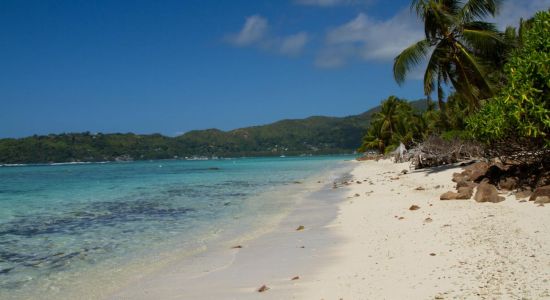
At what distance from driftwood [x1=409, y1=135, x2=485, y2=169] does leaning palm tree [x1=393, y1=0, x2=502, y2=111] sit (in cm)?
461

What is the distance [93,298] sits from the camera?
19.6ft

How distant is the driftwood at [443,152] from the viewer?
863 inches

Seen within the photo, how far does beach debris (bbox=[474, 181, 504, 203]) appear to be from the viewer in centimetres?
1007

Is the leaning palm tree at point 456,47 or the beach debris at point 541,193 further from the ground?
the leaning palm tree at point 456,47

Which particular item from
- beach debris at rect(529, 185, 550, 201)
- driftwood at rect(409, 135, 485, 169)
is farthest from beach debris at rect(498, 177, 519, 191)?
driftwood at rect(409, 135, 485, 169)

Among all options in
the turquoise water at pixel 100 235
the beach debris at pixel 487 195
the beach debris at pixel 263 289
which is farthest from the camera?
the beach debris at pixel 487 195

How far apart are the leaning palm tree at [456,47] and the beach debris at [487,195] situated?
746 centimetres

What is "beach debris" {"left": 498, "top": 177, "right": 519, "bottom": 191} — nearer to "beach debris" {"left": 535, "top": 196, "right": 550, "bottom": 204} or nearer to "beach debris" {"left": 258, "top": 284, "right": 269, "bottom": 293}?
"beach debris" {"left": 535, "top": 196, "right": 550, "bottom": 204}

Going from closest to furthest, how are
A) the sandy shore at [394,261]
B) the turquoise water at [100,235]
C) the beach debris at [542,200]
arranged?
1. the sandy shore at [394,261]
2. the turquoise water at [100,235]
3. the beach debris at [542,200]

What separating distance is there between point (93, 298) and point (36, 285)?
1.49 meters

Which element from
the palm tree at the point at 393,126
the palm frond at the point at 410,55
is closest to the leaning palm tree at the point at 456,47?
the palm frond at the point at 410,55

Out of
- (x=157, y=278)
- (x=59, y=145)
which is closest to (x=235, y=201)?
(x=157, y=278)

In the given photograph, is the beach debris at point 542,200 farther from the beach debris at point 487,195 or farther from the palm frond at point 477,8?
the palm frond at point 477,8

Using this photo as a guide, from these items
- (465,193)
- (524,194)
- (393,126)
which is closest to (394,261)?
(524,194)
